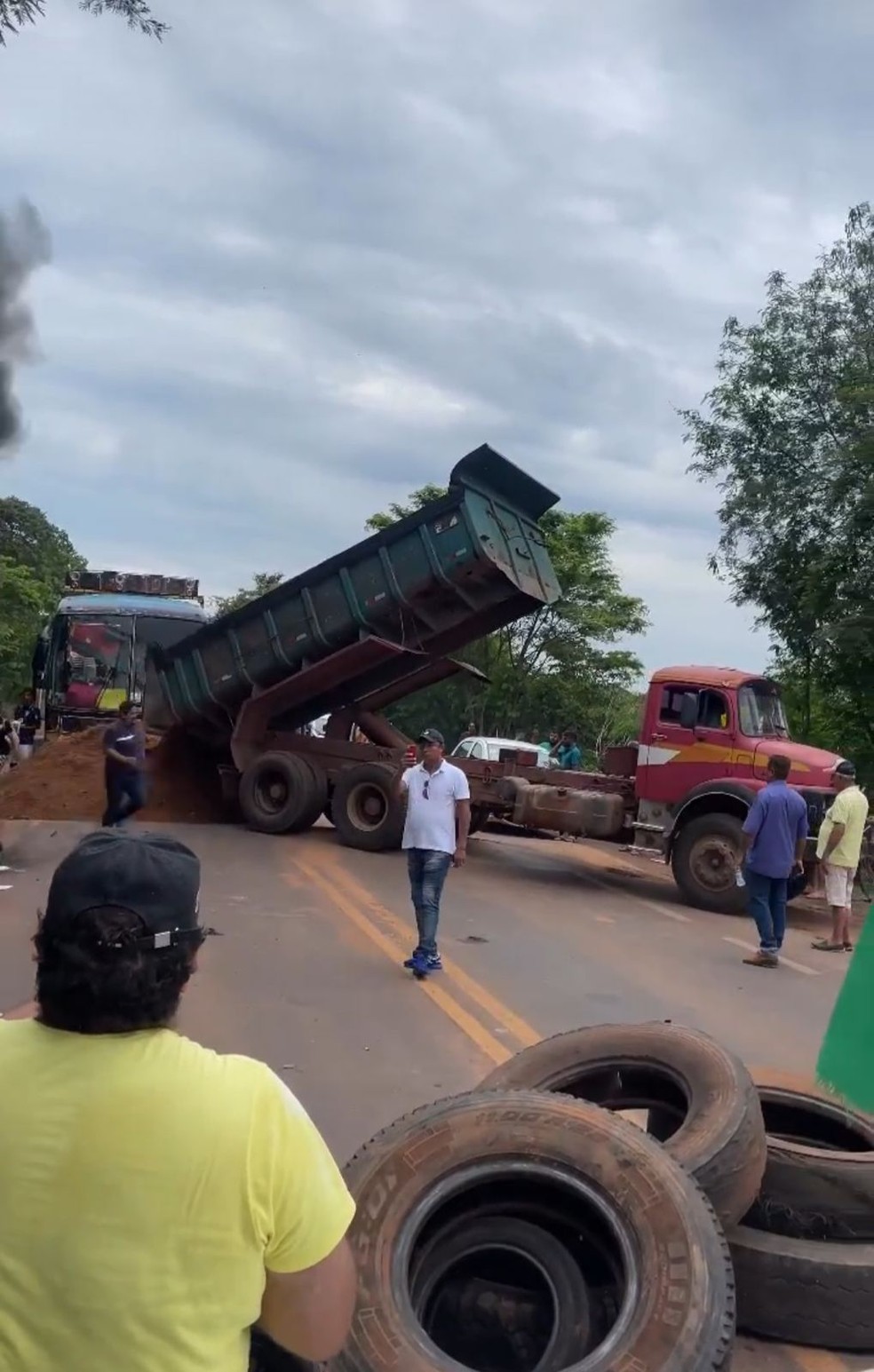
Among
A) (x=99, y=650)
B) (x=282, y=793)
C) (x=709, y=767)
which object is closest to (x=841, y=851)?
(x=709, y=767)

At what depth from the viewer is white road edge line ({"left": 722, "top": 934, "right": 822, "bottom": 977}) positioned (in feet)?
35.8

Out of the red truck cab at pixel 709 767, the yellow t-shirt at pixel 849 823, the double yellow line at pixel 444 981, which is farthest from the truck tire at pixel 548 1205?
the red truck cab at pixel 709 767

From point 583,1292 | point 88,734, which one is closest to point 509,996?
point 583,1292

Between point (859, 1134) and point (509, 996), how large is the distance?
4.07 meters

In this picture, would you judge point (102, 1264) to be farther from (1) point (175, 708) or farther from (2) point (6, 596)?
(2) point (6, 596)

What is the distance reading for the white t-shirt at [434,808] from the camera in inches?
366

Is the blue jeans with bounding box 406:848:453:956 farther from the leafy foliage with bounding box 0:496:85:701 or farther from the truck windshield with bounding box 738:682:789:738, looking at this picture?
the leafy foliage with bounding box 0:496:85:701

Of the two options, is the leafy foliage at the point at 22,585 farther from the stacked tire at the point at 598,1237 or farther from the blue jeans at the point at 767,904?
the stacked tire at the point at 598,1237

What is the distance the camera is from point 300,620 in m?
16.4

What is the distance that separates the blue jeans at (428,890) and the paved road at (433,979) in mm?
312

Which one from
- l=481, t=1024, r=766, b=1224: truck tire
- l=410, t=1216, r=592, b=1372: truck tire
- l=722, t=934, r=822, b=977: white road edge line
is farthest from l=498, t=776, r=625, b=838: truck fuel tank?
l=410, t=1216, r=592, b=1372: truck tire

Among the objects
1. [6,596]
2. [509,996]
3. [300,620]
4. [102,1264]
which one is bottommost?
[509,996]

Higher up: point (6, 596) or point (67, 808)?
point (6, 596)

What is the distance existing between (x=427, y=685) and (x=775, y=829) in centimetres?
738
